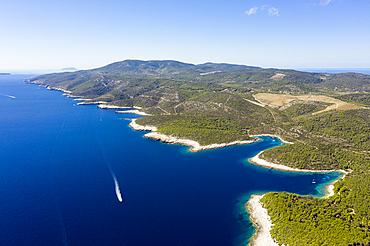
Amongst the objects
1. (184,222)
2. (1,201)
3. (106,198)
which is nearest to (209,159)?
(184,222)

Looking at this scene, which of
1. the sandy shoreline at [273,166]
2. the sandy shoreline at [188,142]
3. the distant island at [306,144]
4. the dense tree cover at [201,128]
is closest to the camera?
the distant island at [306,144]

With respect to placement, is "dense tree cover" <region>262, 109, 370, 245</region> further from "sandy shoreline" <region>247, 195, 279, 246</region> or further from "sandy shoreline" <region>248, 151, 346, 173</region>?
"sandy shoreline" <region>248, 151, 346, 173</region>

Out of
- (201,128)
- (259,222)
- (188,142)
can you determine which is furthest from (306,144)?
(259,222)

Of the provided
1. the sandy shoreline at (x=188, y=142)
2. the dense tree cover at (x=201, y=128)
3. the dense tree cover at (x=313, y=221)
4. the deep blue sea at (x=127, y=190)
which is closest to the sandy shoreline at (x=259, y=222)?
the dense tree cover at (x=313, y=221)

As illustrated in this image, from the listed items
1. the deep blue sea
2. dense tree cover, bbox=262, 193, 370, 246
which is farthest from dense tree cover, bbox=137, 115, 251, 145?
dense tree cover, bbox=262, 193, 370, 246

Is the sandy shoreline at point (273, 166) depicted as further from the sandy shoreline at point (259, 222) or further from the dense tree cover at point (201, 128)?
the sandy shoreline at point (259, 222)

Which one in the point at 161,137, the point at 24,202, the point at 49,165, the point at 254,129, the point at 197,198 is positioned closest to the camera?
the point at 24,202

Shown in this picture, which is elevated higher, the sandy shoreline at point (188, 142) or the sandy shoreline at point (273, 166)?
the sandy shoreline at point (188, 142)

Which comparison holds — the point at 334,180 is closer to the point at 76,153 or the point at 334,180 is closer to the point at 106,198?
the point at 106,198
